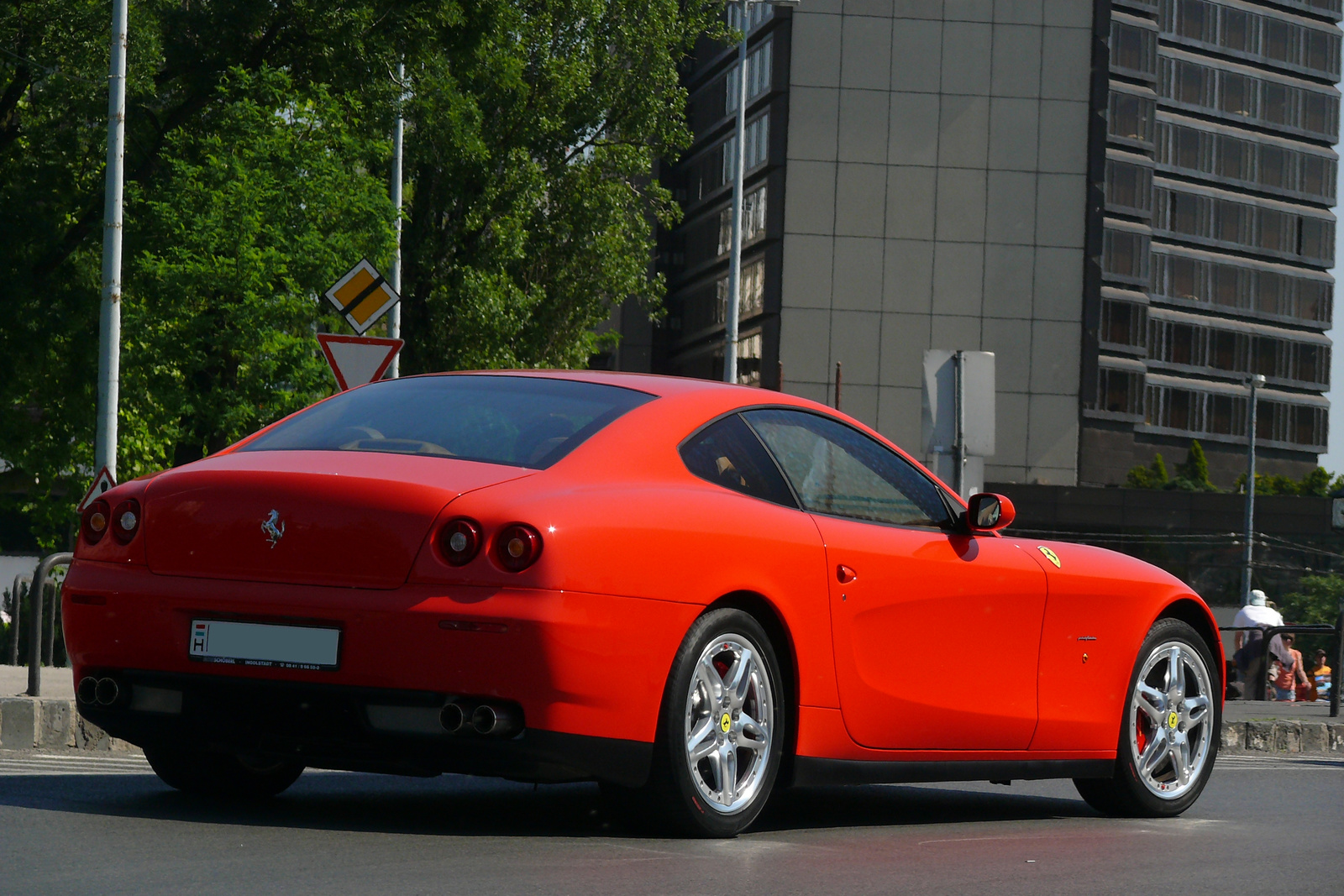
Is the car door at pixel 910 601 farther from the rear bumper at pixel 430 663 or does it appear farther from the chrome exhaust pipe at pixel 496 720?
the chrome exhaust pipe at pixel 496 720

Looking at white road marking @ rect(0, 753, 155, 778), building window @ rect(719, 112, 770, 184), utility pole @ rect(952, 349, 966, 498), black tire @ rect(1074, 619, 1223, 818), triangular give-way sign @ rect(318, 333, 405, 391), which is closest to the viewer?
black tire @ rect(1074, 619, 1223, 818)

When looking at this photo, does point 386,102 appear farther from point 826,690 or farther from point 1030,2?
point 1030,2

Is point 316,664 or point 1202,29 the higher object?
point 1202,29

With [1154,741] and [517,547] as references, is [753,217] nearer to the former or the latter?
[1154,741]

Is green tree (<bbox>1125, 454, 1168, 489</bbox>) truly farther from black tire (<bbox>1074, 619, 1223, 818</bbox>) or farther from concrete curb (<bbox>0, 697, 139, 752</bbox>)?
black tire (<bbox>1074, 619, 1223, 818</bbox>)

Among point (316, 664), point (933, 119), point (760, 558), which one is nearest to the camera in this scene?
point (316, 664)

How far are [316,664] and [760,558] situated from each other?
4.43ft

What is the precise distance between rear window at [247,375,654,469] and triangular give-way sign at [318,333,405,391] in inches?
336

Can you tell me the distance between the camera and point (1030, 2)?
2689 inches

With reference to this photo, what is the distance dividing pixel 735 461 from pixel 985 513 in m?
1.19

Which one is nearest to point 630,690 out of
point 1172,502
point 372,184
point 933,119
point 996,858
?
point 996,858

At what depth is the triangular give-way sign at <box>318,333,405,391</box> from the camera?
1496cm

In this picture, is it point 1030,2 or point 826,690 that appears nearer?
point 826,690

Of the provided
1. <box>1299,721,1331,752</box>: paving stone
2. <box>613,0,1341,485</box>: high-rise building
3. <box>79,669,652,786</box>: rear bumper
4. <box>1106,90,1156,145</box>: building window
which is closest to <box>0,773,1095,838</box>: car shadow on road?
<box>79,669,652,786</box>: rear bumper
